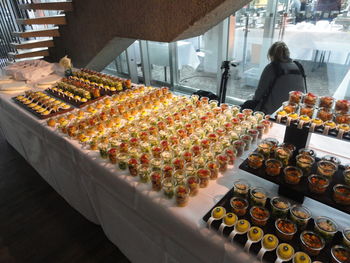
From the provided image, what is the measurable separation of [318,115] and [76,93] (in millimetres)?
2131

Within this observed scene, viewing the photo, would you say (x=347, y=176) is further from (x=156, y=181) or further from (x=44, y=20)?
(x=44, y=20)

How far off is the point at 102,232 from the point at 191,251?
3.44 ft

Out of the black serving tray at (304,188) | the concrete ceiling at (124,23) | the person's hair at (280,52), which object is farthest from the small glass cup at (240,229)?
the person's hair at (280,52)

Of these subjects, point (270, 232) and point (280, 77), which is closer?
point (270, 232)

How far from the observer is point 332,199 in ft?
3.09

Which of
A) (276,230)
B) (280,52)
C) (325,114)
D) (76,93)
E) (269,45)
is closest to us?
(276,230)

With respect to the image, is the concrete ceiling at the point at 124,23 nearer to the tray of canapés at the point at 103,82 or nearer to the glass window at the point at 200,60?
the tray of canapés at the point at 103,82

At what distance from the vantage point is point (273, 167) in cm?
109

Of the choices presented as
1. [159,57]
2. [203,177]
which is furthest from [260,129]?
[159,57]

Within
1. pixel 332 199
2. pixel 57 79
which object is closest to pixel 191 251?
pixel 332 199

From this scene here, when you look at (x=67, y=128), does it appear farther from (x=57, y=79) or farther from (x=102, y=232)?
(x=57, y=79)

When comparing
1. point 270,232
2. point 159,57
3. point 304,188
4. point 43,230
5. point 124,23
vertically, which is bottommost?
point 43,230

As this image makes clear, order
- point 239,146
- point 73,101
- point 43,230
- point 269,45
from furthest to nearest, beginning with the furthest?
point 269,45
point 73,101
point 43,230
point 239,146

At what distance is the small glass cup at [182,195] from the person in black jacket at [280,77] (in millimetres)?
1529
